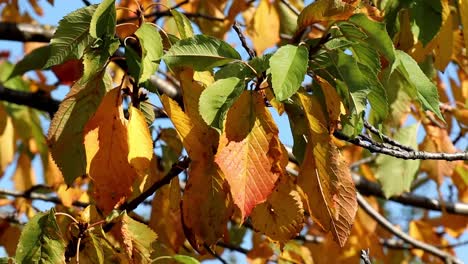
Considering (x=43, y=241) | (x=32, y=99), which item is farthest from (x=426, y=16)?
(x=32, y=99)

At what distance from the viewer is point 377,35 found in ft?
5.26

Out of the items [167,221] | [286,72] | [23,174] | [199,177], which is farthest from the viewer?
[23,174]

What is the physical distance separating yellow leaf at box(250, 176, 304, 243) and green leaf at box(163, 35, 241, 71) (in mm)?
263

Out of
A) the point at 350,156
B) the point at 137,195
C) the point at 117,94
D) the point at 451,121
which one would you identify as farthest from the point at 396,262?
the point at 117,94

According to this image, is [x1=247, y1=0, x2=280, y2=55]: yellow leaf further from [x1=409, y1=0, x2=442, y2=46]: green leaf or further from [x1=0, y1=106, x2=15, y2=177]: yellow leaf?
[x1=409, y1=0, x2=442, y2=46]: green leaf

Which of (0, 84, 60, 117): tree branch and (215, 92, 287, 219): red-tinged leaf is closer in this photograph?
(215, 92, 287, 219): red-tinged leaf

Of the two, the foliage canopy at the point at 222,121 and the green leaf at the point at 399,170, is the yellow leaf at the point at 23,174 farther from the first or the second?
the foliage canopy at the point at 222,121

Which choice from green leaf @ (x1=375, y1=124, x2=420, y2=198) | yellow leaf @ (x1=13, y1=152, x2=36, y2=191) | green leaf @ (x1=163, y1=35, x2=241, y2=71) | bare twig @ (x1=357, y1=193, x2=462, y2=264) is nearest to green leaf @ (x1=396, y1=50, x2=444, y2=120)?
green leaf @ (x1=163, y1=35, x2=241, y2=71)

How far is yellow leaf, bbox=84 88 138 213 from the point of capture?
1.77 meters

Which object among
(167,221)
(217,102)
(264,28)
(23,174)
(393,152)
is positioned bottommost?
(23,174)

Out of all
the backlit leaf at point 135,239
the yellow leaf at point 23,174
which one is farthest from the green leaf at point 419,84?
the yellow leaf at point 23,174

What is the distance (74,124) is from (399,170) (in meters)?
1.68

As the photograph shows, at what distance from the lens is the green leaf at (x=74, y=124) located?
178cm

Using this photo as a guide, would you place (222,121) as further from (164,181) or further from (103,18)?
(164,181)
